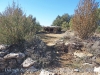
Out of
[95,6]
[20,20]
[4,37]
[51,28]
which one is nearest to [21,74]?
[4,37]

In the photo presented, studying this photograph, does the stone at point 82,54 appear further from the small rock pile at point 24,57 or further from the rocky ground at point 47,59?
the small rock pile at point 24,57

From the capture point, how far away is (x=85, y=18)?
8664 millimetres

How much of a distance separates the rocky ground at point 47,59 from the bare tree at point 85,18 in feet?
5.32

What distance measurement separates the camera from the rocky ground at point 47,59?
537cm

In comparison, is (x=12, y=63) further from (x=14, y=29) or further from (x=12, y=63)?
(x=14, y=29)

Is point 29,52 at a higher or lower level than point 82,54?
higher

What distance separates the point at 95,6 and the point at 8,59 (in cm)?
580

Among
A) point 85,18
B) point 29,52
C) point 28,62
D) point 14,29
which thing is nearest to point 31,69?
point 28,62

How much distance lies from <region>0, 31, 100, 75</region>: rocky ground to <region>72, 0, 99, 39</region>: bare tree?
1.62 meters

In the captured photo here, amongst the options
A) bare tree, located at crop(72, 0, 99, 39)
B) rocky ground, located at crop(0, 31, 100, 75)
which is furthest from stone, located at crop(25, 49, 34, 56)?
bare tree, located at crop(72, 0, 99, 39)

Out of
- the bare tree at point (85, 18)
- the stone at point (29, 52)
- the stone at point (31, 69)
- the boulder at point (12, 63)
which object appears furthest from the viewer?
the bare tree at point (85, 18)

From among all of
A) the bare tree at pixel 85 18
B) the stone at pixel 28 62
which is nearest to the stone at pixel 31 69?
the stone at pixel 28 62

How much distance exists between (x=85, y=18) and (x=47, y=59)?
13.0 ft

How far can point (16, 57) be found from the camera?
577cm
